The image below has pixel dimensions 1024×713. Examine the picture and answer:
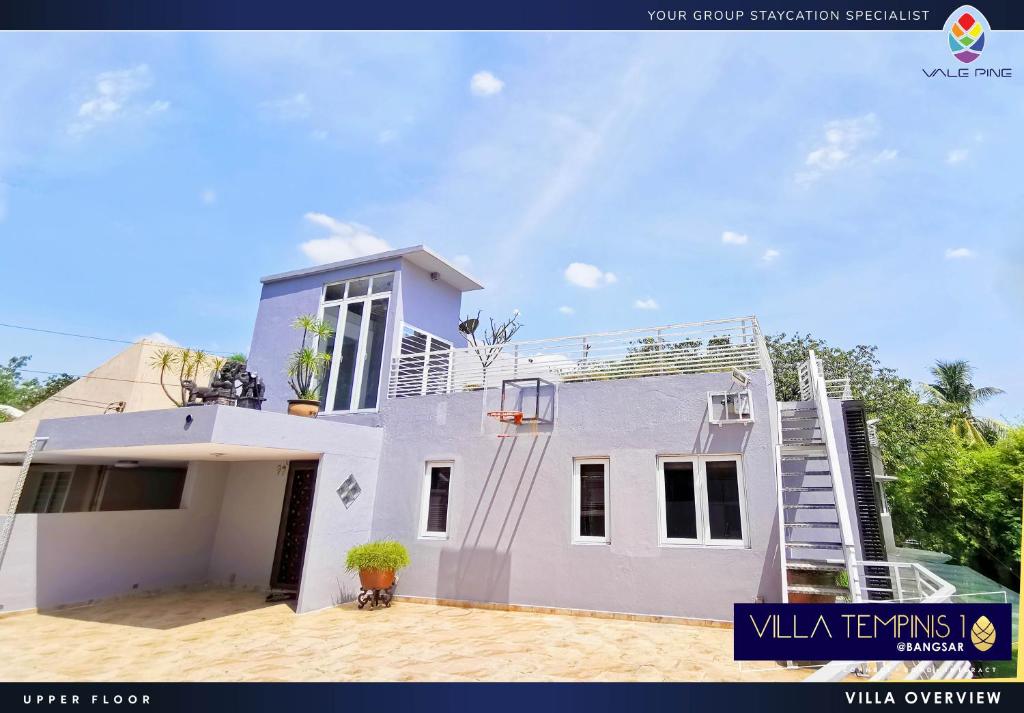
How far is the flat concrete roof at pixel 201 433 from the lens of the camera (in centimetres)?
686

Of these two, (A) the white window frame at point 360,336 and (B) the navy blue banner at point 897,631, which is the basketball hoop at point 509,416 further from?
(B) the navy blue banner at point 897,631

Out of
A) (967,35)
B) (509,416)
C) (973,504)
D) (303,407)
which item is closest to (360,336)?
(303,407)

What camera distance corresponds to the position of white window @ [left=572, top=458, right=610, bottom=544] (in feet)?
26.5

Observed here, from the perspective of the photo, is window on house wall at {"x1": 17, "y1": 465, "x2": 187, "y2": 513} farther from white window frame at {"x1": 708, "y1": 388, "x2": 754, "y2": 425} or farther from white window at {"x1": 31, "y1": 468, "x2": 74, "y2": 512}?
white window frame at {"x1": 708, "y1": 388, "x2": 754, "y2": 425}

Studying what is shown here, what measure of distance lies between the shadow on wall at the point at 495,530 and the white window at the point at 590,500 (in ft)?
2.38

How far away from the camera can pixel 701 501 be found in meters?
7.53

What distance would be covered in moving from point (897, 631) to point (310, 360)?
10017mm

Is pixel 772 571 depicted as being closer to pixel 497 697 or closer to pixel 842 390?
pixel 497 697

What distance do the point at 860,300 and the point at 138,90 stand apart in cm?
1569

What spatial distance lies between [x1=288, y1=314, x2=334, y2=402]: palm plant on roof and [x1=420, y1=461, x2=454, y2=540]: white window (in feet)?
9.22

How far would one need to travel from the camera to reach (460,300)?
44.0 feet

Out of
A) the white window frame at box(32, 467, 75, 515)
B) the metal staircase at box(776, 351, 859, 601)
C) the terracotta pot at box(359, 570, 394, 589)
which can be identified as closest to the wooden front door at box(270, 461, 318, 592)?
the terracotta pot at box(359, 570, 394, 589)
